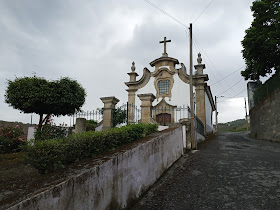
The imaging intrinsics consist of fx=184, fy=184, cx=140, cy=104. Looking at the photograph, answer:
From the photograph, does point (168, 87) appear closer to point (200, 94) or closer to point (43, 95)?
point (200, 94)

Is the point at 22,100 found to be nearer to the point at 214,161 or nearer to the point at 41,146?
the point at 41,146

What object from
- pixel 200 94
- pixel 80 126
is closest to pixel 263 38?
pixel 200 94

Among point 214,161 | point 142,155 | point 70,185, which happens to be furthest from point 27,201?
point 214,161

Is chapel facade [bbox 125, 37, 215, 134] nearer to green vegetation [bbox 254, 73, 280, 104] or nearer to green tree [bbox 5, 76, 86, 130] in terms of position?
green vegetation [bbox 254, 73, 280, 104]

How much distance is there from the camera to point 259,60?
15.5m

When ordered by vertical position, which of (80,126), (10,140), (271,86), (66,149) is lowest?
(10,140)

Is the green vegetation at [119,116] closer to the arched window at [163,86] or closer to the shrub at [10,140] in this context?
the shrub at [10,140]

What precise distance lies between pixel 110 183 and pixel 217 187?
3042 mm

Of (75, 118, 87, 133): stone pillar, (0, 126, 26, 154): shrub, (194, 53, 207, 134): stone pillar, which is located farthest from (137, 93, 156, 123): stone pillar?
(194, 53, 207, 134): stone pillar

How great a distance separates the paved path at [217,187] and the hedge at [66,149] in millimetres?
1450

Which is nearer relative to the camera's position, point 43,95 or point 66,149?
point 66,149

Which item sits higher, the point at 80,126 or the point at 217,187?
the point at 80,126

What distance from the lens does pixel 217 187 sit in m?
4.71

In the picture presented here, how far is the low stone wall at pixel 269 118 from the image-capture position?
13273mm
